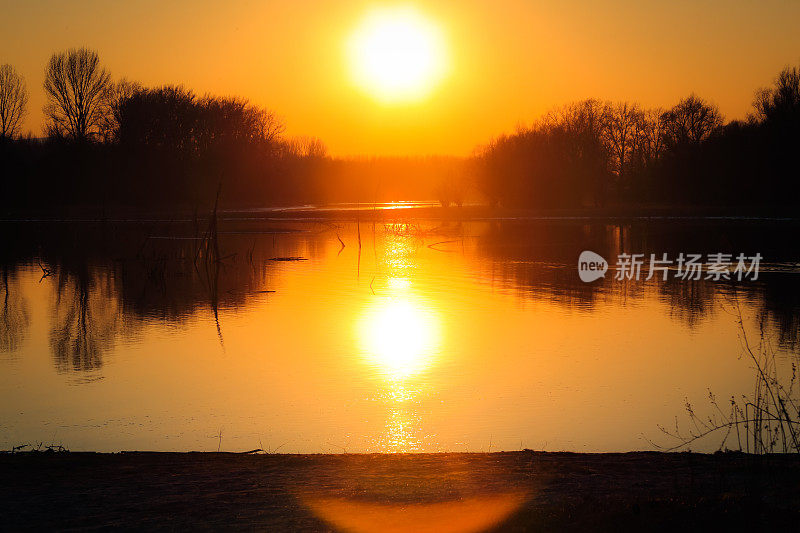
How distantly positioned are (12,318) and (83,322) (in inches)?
74.0

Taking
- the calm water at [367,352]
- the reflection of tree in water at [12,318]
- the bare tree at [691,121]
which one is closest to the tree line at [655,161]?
the bare tree at [691,121]

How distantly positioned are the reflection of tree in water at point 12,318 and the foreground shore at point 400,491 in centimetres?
811

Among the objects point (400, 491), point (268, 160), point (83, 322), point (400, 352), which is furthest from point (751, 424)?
point (268, 160)

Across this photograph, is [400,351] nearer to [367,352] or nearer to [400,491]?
[367,352]

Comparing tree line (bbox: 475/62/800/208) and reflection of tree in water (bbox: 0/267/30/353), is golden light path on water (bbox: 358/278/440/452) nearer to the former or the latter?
reflection of tree in water (bbox: 0/267/30/353)

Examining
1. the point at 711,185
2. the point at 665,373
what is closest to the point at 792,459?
the point at 665,373

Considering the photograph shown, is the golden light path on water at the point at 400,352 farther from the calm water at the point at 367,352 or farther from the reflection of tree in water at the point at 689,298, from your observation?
the reflection of tree in water at the point at 689,298

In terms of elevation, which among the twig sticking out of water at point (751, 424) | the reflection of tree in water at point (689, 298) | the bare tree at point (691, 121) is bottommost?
the twig sticking out of water at point (751, 424)

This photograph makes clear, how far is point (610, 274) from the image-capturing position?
25.4 meters

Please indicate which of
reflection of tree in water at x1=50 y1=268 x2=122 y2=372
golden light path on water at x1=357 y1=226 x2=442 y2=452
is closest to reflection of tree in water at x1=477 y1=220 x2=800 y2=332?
golden light path on water at x1=357 y1=226 x2=442 y2=452

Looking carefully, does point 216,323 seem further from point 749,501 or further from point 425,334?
point 749,501

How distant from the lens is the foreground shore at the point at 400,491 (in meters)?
5.85

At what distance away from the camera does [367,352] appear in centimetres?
1381

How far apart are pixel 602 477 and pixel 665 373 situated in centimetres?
562
